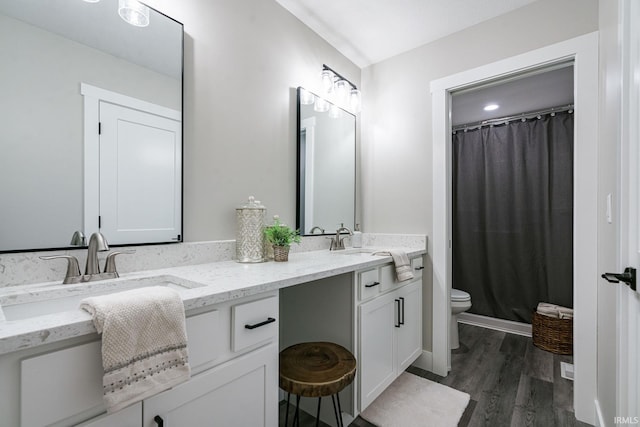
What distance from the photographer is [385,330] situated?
1703 mm

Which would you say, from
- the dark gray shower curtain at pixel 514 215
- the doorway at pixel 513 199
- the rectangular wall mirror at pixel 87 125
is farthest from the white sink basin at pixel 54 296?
the dark gray shower curtain at pixel 514 215

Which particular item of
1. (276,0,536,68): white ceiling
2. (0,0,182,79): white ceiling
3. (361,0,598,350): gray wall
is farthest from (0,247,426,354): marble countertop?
(276,0,536,68): white ceiling

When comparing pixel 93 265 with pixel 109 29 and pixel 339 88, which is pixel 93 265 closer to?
pixel 109 29

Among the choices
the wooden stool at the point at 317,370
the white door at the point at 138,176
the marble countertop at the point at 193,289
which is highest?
the white door at the point at 138,176

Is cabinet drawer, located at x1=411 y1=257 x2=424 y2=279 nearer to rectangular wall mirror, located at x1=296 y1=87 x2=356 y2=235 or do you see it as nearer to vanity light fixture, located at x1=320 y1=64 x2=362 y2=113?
rectangular wall mirror, located at x1=296 y1=87 x2=356 y2=235

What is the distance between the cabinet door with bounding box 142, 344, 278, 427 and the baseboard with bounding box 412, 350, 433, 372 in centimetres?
149

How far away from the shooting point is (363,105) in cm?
266

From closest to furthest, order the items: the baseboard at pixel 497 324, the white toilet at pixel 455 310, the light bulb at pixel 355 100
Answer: the light bulb at pixel 355 100 < the white toilet at pixel 455 310 < the baseboard at pixel 497 324

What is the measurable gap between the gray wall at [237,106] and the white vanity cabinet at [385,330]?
716 millimetres

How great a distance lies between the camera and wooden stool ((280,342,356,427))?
1.16 meters

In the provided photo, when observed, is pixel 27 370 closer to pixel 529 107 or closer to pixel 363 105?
pixel 363 105

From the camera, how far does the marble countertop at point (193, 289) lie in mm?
595

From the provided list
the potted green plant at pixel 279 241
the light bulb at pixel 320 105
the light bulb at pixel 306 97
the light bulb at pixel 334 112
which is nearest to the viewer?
the potted green plant at pixel 279 241

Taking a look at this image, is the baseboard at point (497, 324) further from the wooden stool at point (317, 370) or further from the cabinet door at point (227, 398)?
the cabinet door at point (227, 398)
